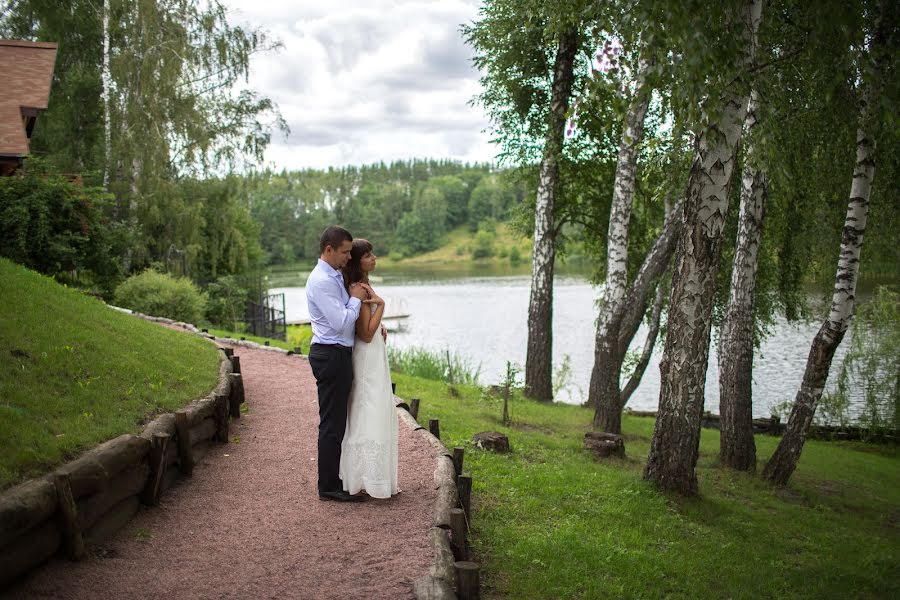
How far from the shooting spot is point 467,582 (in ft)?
16.0

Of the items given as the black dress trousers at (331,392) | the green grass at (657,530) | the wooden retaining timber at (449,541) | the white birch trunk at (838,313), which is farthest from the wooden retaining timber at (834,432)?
the black dress trousers at (331,392)

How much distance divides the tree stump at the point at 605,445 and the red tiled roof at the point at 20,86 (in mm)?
13143

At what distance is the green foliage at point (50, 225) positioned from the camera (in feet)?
57.3

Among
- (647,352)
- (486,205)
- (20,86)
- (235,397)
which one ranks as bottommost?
(235,397)

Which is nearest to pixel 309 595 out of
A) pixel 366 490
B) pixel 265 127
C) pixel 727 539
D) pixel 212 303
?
pixel 366 490

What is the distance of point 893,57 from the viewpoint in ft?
22.1

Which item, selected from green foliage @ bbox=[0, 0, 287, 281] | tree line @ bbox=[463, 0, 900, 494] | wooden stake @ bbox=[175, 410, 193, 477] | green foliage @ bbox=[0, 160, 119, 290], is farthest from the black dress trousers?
green foliage @ bbox=[0, 0, 287, 281]

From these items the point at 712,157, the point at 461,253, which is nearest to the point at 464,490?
the point at 712,157

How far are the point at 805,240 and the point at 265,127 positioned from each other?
23558mm

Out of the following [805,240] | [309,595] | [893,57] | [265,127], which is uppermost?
[265,127]

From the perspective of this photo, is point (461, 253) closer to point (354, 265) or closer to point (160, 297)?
point (160, 297)

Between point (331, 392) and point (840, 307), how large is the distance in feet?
23.6

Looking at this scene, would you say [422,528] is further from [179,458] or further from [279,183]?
[279,183]

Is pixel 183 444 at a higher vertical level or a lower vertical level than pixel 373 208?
lower
